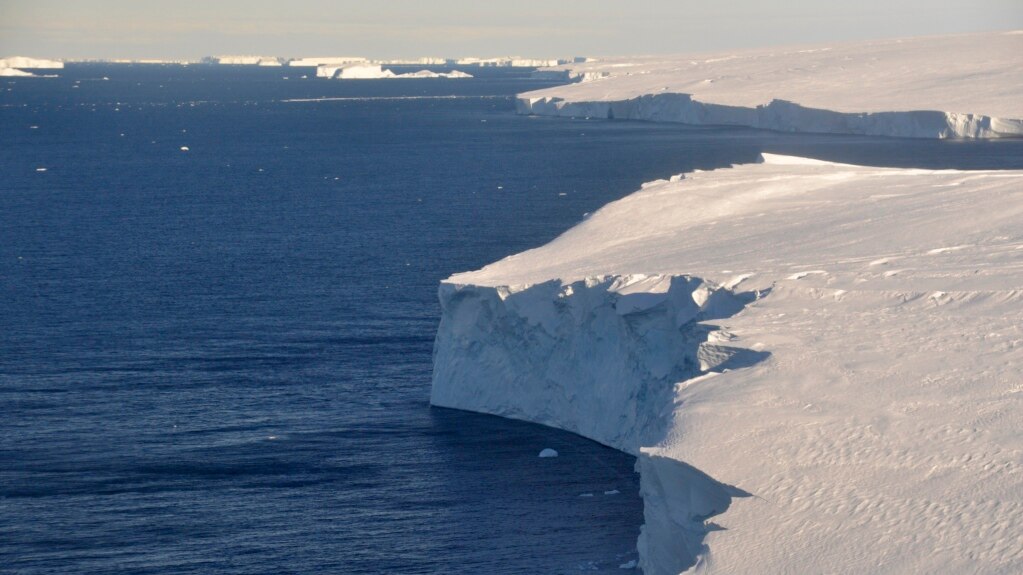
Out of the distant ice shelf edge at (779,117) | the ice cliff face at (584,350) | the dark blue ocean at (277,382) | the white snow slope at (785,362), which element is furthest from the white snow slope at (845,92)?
the ice cliff face at (584,350)

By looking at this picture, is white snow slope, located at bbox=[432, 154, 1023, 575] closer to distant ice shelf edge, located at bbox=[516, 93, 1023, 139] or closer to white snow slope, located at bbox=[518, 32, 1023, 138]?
distant ice shelf edge, located at bbox=[516, 93, 1023, 139]

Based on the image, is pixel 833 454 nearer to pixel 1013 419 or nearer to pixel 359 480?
pixel 1013 419

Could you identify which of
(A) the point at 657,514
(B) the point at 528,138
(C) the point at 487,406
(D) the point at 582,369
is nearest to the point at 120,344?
(C) the point at 487,406

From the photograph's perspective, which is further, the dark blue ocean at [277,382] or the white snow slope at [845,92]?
the white snow slope at [845,92]

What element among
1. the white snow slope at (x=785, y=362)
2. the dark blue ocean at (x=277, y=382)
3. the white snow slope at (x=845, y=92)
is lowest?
the dark blue ocean at (x=277, y=382)

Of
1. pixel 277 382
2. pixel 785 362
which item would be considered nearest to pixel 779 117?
pixel 277 382

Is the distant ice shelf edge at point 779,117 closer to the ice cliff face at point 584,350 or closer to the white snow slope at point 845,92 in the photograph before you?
the white snow slope at point 845,92
